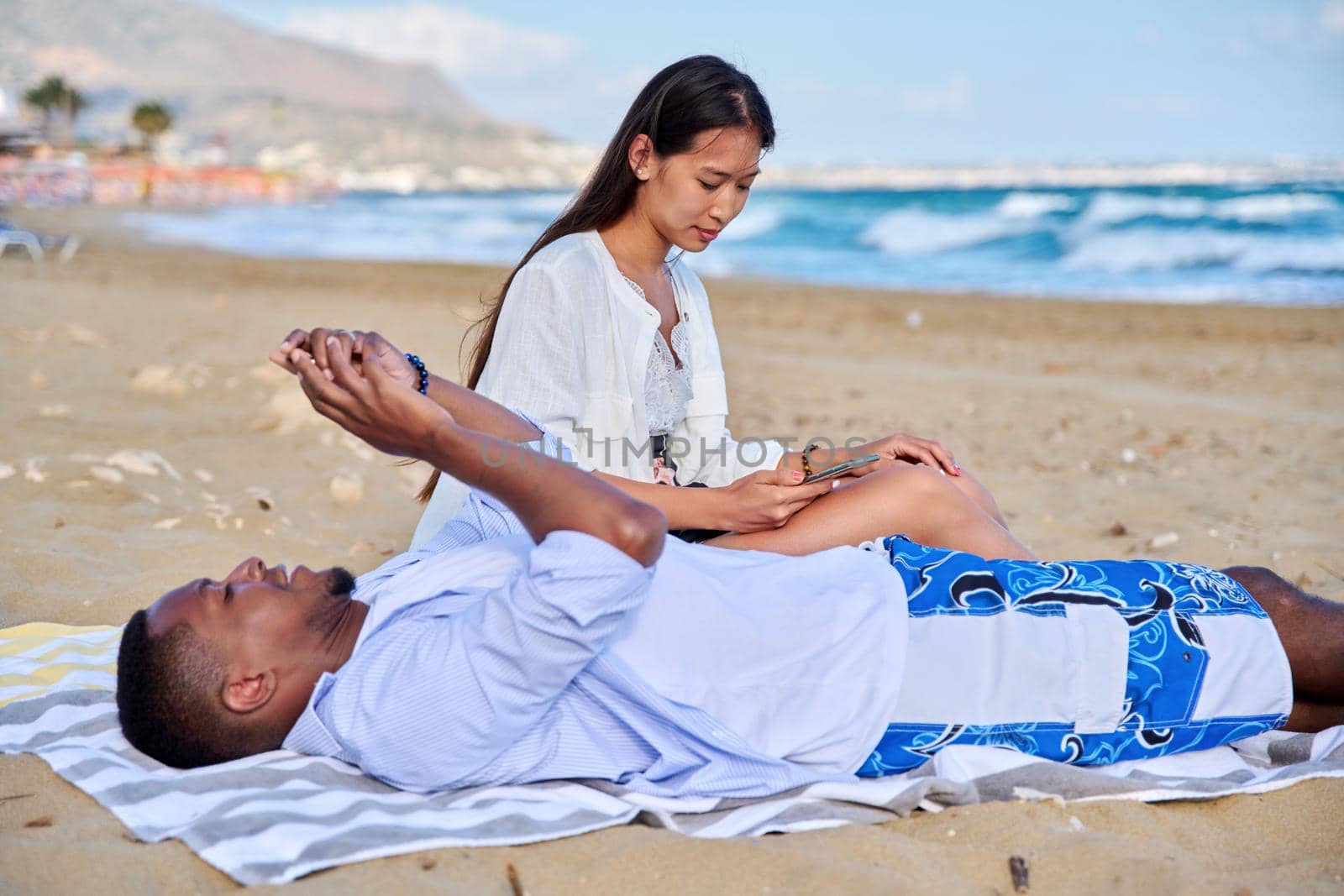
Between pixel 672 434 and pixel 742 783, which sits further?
pixel 672 434

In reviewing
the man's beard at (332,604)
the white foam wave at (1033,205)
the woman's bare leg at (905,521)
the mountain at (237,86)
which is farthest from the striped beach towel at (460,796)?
the mountain at (237,86)

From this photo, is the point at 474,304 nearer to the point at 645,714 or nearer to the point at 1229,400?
the point at 1229,400

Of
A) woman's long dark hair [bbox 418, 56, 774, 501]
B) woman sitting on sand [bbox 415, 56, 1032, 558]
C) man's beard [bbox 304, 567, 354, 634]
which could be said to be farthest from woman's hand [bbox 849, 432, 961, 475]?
man's beard [bbox 304, 567, 354, 634]

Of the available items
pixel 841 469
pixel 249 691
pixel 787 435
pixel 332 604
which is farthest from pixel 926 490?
pixel 787 435

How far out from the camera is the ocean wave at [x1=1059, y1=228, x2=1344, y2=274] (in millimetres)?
17078

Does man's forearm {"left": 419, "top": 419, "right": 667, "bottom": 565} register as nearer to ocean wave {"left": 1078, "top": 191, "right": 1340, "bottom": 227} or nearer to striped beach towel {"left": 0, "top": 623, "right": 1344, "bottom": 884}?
striped beach towel {"left": 0, "top": 623, "right": 1344, "bottom": 884}

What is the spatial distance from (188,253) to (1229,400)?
15.2m

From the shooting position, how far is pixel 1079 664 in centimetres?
214

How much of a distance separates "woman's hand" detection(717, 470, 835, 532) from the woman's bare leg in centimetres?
4

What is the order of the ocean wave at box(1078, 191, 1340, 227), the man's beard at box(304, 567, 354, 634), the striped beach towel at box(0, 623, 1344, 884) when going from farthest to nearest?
the ocean wave at box(1078, 191, 1340, 227)
the man's beard at box(304, 567, 354, 634)
the striped beach towel at box(0, 623, 1344, 884)

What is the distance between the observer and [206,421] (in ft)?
18.2

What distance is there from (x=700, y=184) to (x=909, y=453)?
942 mm

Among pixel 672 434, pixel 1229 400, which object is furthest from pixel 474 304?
pixel 672 434

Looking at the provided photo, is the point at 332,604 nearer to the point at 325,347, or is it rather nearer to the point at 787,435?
the point at 325,347
